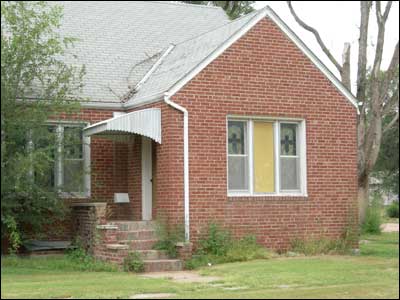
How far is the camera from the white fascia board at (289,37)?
17031 millimetres

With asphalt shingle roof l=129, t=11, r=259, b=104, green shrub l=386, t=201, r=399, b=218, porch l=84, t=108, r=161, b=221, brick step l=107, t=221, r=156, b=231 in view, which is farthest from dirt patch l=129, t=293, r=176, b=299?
green shrub l=386, t=201, r=399, b=218

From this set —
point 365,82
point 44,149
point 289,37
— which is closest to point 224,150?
point 289,37

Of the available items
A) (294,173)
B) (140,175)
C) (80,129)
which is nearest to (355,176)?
(294,173)

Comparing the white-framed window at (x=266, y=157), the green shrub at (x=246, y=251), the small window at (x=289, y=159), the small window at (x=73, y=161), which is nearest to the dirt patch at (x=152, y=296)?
the green shrub at (x=246, y=251)

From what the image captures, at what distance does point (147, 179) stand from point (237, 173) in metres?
2.27

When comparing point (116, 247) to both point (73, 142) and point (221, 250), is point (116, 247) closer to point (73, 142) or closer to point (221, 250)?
point (221, 250)

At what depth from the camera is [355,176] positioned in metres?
19.1

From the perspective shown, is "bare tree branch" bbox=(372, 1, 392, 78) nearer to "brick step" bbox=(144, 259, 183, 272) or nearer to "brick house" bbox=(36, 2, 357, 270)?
"brick house" bbox=(36, 2, 357, 270)

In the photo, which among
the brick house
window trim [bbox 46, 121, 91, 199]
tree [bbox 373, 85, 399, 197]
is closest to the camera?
the brick house

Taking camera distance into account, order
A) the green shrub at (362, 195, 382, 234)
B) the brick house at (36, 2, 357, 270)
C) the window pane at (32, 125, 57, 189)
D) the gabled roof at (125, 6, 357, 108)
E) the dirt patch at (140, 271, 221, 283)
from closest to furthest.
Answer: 1. the dirt patch at (140, 271, 221, 283)
2. the window pane at (32, 125, 57, 189)
3. the brick house at (36, 2, 357, 270)
4. the gabled roof at (125, 6, 357, 108)
5. the green shrub at (362, 195, 382, 234)

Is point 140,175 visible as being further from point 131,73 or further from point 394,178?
point 394,178

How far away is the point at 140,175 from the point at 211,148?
2294mm

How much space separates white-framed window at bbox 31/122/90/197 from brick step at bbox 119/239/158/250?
6.10 feet

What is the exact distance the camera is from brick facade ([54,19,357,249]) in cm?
1698
